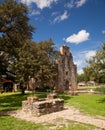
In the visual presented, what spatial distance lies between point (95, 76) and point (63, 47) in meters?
27.0

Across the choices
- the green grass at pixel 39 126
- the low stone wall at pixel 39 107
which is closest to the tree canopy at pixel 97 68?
the low stone wall at pixel 39 107

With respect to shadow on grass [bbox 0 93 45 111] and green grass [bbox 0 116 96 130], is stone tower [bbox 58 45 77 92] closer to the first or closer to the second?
shadow on grass [bbox 0 93 45 111]

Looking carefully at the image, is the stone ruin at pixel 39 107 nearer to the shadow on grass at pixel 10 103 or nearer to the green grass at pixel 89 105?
the green grass at pixel 89 105

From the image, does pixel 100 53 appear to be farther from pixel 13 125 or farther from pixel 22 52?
pixel 13 125

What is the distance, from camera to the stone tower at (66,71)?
161ft

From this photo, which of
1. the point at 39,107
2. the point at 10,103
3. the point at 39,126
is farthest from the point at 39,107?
the point at 10,103

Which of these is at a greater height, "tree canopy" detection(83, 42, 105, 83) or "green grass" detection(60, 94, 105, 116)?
"tree canopy" detection(83, 42, 105, 83)

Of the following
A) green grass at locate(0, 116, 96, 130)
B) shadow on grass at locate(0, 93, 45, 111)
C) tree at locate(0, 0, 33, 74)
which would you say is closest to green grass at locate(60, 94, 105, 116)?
green grass at locate(0, 116, 96, 130)

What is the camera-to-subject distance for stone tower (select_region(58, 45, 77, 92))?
161 feet

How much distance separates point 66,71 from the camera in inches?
1996

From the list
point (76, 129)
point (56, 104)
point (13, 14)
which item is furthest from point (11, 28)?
point (76, 129)

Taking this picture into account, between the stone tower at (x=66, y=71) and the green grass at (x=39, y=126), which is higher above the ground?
the stone tower at (x=66, y=71)

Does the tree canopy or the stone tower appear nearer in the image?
the tree canopy

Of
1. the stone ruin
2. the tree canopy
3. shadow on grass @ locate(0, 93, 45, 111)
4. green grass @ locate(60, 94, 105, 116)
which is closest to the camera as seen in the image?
the stone ruin
